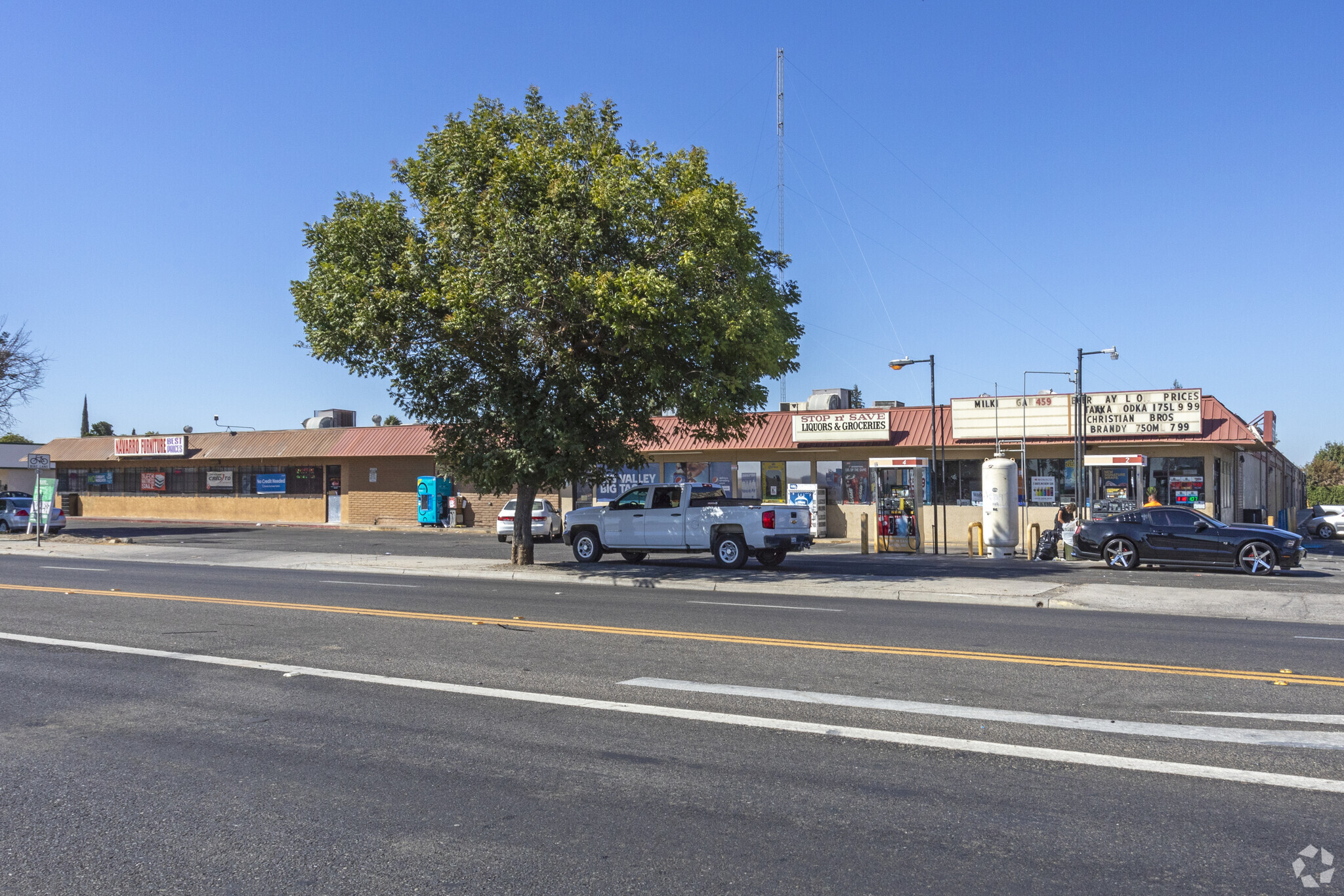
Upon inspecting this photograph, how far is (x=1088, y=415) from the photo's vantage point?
29078 millimetres

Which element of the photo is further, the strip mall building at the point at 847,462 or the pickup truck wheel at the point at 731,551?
the strip mall building at the point at 847,462

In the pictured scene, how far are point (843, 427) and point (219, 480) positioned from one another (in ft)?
107

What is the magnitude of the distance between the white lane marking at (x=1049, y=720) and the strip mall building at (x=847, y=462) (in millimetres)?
18758

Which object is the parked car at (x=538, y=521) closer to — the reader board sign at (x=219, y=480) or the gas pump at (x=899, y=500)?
the gas pump at (x=899, y=500)

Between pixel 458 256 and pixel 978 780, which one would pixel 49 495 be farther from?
pixel 978 780

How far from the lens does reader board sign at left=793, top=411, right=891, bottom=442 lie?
31578 millimetres

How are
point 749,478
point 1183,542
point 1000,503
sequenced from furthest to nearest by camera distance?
point 749,478 < point 1000,503 < point 1183,542

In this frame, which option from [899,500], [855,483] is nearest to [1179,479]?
[899,500]

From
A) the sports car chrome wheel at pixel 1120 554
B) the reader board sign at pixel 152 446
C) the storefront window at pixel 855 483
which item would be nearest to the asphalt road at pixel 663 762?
the sports car chrome wheel at pixel 1120 554

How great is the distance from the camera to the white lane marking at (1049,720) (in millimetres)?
6426

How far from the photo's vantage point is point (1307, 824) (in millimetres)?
4828

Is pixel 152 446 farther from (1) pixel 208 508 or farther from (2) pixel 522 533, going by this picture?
(2) pixel 522 533

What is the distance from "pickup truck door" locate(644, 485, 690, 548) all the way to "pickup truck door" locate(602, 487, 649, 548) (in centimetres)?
18

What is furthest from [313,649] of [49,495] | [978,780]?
[49,495]
